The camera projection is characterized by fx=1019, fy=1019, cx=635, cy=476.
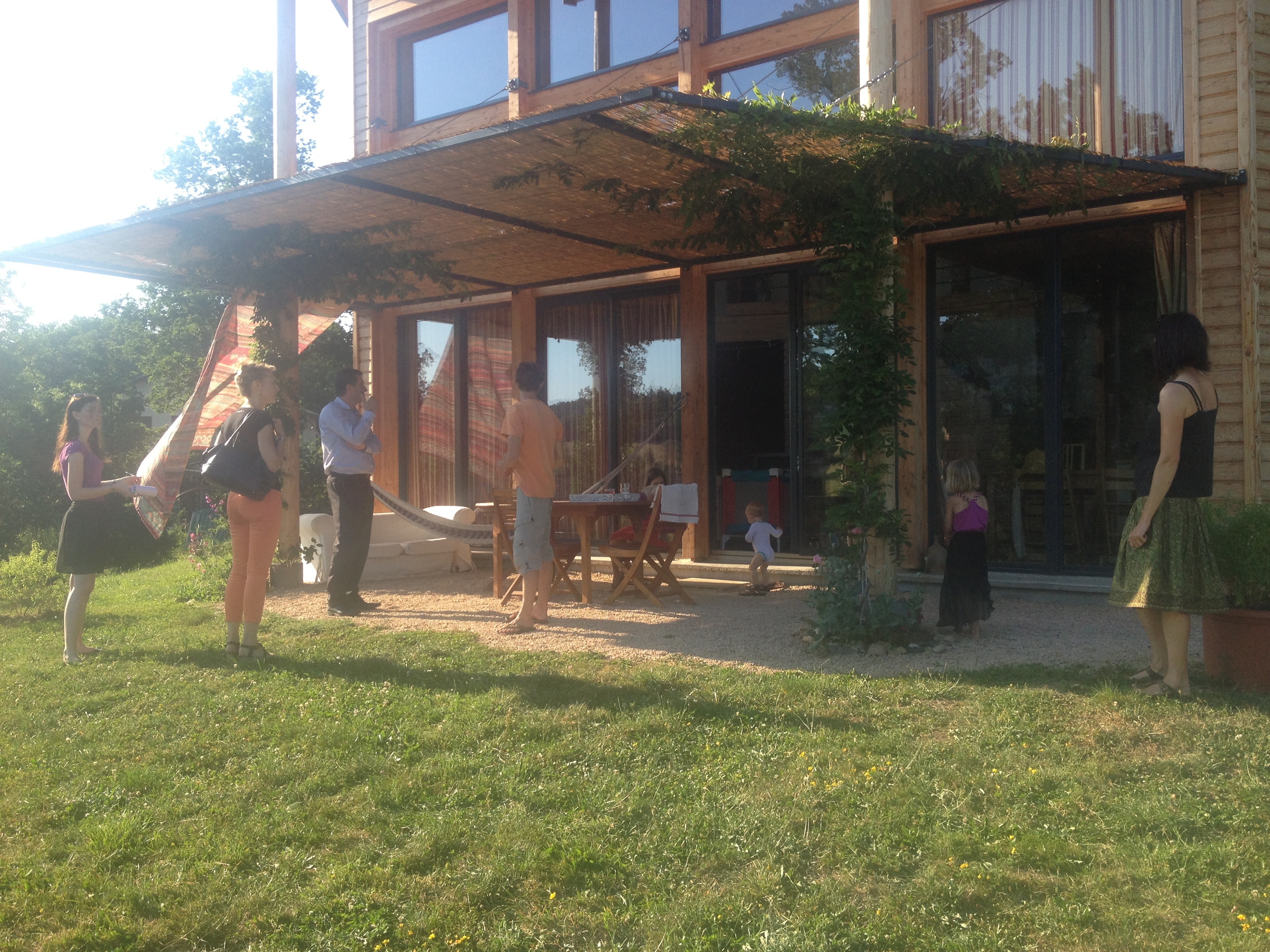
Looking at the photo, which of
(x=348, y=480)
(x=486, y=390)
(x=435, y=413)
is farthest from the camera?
(x=435, y=413)

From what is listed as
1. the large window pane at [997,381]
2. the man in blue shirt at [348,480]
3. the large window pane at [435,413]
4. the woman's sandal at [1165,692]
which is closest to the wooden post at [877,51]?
the large window pane at [997,381]

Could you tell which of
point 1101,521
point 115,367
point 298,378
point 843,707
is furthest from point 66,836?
point 115,367

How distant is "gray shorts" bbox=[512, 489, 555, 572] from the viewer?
253 inches

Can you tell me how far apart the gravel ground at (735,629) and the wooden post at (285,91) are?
4.26m

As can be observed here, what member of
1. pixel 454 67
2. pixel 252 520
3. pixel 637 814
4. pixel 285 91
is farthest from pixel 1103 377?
pixel 285 91

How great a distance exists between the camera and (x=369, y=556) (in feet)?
31.4

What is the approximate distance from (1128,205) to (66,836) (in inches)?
291

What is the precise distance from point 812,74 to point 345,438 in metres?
5.19

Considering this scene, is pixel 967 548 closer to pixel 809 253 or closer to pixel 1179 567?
pixel 1179 567

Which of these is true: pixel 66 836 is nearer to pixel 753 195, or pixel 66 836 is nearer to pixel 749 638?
pixel 749 638

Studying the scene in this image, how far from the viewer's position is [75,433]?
5.93m

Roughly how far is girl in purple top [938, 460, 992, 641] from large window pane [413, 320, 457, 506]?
686 centimetres

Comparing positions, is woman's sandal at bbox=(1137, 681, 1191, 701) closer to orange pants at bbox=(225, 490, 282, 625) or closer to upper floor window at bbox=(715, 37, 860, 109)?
orange pants at bbox=(225, 490, 282, 625)

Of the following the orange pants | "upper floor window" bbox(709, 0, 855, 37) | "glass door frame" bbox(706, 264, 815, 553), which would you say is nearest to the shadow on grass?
the orange pants
